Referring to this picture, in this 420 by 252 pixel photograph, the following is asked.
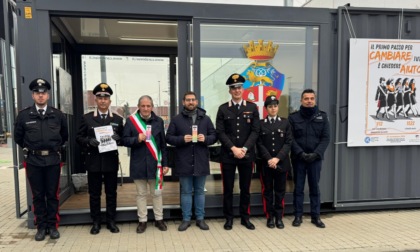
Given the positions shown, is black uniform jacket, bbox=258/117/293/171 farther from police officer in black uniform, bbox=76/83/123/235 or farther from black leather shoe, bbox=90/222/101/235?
black leather shoe, bbox=90/222/101/235

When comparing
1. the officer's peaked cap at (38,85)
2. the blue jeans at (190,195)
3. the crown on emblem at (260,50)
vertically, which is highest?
the crown on emblem at (260,50)

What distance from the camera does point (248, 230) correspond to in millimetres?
4484

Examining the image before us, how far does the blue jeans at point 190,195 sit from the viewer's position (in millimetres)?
4469

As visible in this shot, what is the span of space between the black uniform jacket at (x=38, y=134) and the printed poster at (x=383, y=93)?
4.10 meters

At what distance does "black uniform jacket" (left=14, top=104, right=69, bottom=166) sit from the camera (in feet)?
13.0

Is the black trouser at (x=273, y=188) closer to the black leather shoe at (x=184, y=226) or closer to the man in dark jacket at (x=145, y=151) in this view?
the black leather shoe at (x=184, y=226)

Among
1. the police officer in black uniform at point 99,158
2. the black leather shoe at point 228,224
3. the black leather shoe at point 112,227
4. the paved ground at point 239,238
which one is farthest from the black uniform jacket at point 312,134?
the black leather shoe at point 112,227

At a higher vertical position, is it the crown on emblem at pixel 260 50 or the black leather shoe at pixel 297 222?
the crown on emblem at pixel 260 50

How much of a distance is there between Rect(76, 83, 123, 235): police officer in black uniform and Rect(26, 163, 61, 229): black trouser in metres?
0.41

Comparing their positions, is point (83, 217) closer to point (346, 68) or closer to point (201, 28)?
point (201, 28)

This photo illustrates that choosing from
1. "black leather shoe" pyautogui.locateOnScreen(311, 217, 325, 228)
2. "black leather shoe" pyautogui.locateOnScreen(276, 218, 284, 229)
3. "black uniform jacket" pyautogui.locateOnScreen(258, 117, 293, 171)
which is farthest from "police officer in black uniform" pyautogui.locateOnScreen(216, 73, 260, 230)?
"black leather shoe" pyautogui.locateOnScreen(311, 217, 325, 228)

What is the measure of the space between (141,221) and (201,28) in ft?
9.08

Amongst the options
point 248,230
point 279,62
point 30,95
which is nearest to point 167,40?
point 279,62

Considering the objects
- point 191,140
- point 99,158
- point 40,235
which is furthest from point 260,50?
point 40,235
